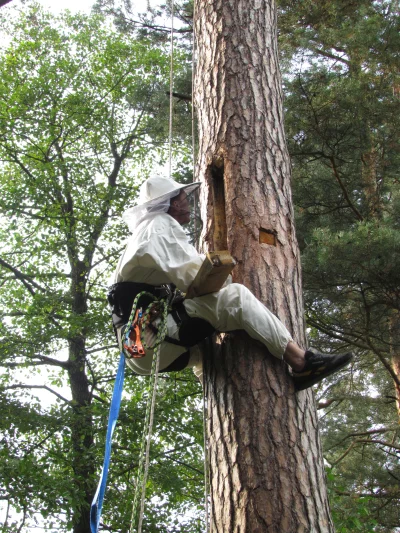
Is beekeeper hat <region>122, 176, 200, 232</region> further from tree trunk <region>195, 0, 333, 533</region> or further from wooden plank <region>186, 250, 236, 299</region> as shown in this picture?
wooden plank <region>186, 250, 236, 299</region>

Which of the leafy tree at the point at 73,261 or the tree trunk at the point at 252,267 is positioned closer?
the tree trunk at the point at 252,267

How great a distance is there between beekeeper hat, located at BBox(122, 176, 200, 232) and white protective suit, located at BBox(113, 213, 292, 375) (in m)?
0.08

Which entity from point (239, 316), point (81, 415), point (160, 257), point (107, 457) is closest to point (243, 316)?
point (239, 316)

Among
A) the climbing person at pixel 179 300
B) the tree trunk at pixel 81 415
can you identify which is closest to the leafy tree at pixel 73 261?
the tree trunk at pixel 81 415

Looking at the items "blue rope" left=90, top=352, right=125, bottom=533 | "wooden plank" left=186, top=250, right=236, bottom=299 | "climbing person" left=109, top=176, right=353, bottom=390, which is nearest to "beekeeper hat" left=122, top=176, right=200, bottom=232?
"climbing person" left=109, top=176, right=353, bottom=390

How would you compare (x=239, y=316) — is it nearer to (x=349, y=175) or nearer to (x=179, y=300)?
(x=179, y=300)

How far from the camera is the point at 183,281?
2.55 m

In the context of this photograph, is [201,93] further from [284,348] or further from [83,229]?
[83,229]

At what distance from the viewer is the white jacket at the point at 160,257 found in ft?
8.40

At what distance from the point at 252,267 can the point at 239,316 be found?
0.33 meters

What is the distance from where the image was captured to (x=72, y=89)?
12625 mm

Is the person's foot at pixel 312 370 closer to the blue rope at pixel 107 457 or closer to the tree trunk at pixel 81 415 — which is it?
the blue rope at pixel 107 457

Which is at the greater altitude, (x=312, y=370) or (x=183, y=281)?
(x=183, y=281)

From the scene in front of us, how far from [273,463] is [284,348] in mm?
476
